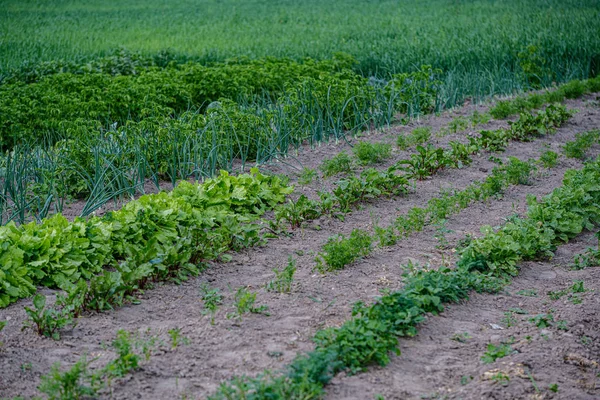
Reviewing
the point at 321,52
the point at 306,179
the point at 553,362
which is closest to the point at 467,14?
the point at 321,52

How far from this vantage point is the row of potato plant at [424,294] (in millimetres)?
3512

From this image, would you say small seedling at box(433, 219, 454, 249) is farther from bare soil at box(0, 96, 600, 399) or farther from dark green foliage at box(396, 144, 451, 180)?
dark green foliage at box(396, 144, 451, 180)

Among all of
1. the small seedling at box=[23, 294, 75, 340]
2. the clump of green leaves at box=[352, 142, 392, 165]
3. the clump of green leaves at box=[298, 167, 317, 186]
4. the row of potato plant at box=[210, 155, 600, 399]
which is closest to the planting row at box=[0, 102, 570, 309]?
the small seedling at box=[23, 294, 75, 340]

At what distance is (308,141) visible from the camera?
8594mm

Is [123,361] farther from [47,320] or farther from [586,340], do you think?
[586,340]

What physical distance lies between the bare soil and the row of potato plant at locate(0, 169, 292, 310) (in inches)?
4.6

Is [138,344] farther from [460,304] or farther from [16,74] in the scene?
[16,74]

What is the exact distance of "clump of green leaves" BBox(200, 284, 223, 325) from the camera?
14.5ft

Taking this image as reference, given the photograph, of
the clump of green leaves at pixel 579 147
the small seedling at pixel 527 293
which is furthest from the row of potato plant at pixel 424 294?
the clump of green leaves at pixel 579 147

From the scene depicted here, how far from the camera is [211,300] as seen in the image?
14.9 feet

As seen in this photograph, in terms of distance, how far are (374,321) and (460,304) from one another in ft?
3.02

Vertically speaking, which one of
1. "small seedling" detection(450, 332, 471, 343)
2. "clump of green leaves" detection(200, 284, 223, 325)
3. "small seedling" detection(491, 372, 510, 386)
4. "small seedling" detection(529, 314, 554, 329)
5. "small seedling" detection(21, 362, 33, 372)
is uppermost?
"small seedling" detection(21, 362, 33, 372)

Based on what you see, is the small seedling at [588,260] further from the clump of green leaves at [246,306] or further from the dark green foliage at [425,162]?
the clump of green leaves at [246,306]

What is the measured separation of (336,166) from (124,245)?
2.73 meters
